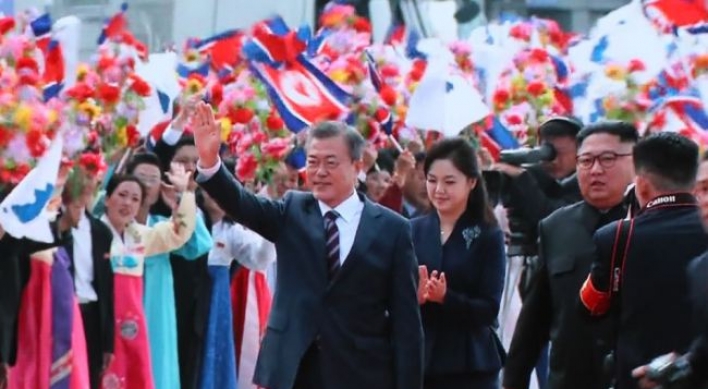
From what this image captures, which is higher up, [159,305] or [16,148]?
[16,148]

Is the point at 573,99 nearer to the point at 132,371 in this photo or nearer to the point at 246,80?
the point at 246,80

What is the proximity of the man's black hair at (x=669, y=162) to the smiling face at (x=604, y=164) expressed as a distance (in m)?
0.89

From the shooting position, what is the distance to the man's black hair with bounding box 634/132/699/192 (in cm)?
740

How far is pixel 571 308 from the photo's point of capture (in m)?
8.20

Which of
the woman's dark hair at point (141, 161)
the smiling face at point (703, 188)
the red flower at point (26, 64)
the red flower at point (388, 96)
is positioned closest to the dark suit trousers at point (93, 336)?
the woman's dark hair at point (141, 161)

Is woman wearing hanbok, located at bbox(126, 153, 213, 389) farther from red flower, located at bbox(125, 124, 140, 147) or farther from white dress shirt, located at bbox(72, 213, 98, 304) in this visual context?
white dress shirt, located at bbox(72, 213, 98, 304)

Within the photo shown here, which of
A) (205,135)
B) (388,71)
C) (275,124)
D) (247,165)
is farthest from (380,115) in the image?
(205,135)

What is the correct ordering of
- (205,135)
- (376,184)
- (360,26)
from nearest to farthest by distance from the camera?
(205,135)
(376,184)
(360,26)

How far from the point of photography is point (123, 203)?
37.6 feet

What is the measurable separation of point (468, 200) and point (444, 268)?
1.24ft

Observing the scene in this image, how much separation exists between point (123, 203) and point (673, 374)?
563 centimetres

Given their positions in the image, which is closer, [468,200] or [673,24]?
[468,200]

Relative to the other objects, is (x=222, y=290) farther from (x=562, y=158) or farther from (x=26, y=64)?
(x=26, y=64)

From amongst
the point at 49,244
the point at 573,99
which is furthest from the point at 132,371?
the point at 573,99
